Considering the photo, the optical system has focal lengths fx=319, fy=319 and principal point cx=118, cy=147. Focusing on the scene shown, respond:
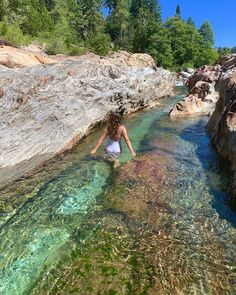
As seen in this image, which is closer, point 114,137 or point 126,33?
point 114,137

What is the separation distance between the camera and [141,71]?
2064cm

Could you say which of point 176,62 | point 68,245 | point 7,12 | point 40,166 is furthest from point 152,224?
point 176,62

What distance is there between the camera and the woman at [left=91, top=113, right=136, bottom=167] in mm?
9539

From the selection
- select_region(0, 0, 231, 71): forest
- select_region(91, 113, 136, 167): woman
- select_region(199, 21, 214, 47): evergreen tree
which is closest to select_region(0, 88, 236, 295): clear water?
select_region(91, 113, 136, 167): woman

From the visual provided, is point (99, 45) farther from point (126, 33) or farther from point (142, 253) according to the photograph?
point (142, 253)

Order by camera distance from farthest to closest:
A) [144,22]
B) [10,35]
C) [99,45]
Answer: [144,22]
[99,45]
[10,35]

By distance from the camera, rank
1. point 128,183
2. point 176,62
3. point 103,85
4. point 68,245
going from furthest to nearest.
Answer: point 176,62 < point 103,85 < point 128,183 < point 68,245

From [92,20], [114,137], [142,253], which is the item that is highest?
Answer: [92,20]

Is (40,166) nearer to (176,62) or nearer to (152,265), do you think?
(152,265)

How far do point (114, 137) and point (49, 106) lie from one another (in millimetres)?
2788

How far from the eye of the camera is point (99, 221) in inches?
252

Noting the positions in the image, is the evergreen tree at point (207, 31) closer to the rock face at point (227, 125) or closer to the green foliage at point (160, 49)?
the green foliage at point (160, 49)

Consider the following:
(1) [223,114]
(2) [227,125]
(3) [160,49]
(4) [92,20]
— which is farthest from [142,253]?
(4) [92,20]

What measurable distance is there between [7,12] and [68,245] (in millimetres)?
42914
